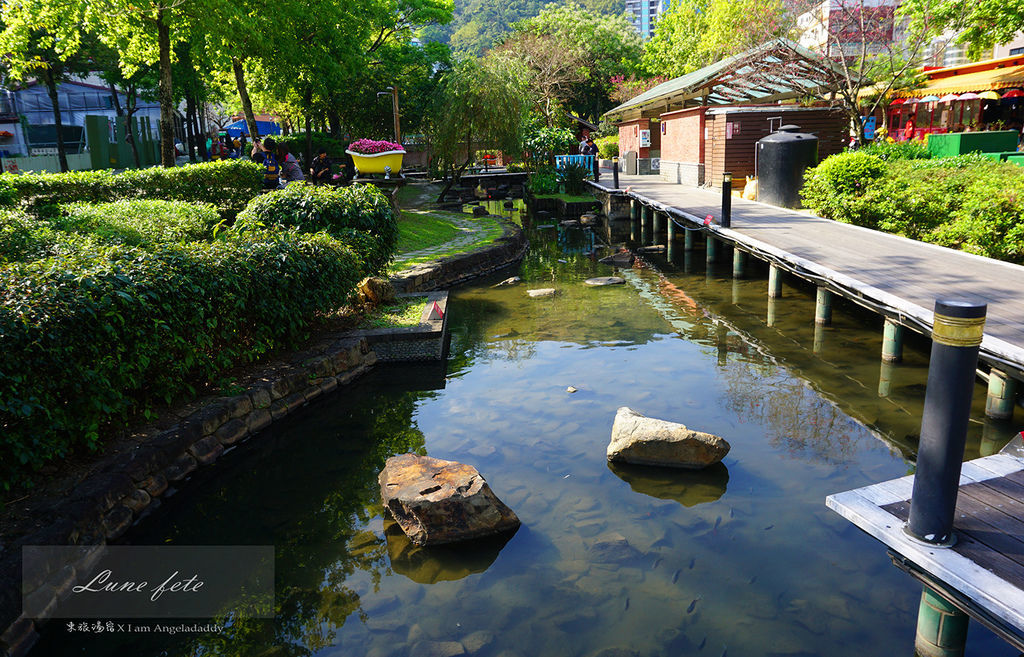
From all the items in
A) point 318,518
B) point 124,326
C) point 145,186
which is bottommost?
point 318,518

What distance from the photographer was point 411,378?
9773 millimetres

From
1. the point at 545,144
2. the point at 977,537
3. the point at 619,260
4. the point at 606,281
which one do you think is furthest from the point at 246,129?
the point at 977,537

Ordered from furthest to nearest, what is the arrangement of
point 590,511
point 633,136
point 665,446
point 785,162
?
point 633,136
point 785,162
point 665,446
point 590,511

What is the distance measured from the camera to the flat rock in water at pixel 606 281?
15438 millimetres

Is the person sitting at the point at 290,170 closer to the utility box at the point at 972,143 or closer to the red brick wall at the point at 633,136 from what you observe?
the utility box at the point at 972,143

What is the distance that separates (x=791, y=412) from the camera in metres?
8.00

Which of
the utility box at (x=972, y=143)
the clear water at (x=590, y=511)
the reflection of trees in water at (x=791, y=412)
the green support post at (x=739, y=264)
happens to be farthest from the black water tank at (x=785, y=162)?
the reflection of trees in water at (x=791, y=412)

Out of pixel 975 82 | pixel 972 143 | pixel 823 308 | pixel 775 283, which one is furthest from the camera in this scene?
pixel 975 82

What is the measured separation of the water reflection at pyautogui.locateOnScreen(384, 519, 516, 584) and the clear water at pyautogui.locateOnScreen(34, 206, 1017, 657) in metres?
0.02

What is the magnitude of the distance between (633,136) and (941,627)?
112 feet

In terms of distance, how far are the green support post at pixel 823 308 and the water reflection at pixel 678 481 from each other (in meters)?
5.07

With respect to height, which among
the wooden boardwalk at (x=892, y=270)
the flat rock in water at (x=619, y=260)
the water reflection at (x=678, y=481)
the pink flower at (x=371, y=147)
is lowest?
the water reflection at (x=678, y=481)

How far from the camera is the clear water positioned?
4637 millimetres

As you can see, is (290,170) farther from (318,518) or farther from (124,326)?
(318,518)
